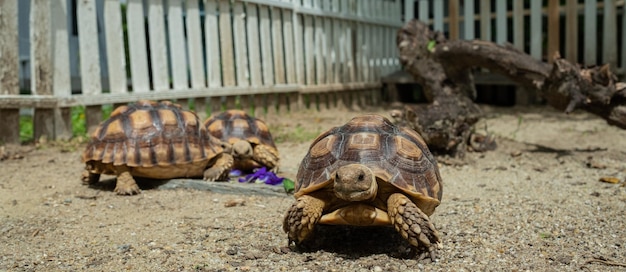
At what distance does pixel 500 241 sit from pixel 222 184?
6.42 feet

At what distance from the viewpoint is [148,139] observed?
397 cm

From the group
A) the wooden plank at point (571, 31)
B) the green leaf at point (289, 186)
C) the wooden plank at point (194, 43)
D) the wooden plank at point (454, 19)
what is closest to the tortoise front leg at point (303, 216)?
the green leaf at point (289, 186)

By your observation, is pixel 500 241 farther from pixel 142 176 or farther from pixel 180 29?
pixel 180 29

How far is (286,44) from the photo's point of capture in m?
8.19

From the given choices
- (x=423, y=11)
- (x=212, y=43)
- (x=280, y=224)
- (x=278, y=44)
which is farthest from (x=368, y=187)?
(x=423, y=11)

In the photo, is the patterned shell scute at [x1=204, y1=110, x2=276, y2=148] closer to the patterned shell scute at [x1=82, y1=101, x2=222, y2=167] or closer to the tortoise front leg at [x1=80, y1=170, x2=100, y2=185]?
the patterned shell scute at [x1=82, y1=101, x2=222, y2=167]

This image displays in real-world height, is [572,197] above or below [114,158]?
below

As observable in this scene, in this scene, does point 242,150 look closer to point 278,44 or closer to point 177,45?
point 177,45

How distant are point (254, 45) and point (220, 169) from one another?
3.73 m

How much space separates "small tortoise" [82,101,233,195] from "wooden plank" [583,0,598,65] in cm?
644

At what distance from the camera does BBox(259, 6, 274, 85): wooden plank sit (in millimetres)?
7762

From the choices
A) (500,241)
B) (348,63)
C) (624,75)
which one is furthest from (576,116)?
(500,241)

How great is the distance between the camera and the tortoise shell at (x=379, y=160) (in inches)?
103

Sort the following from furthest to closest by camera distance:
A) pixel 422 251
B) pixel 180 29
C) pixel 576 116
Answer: pixel 576 116 → pixel 180 29 → pixel 422 251
